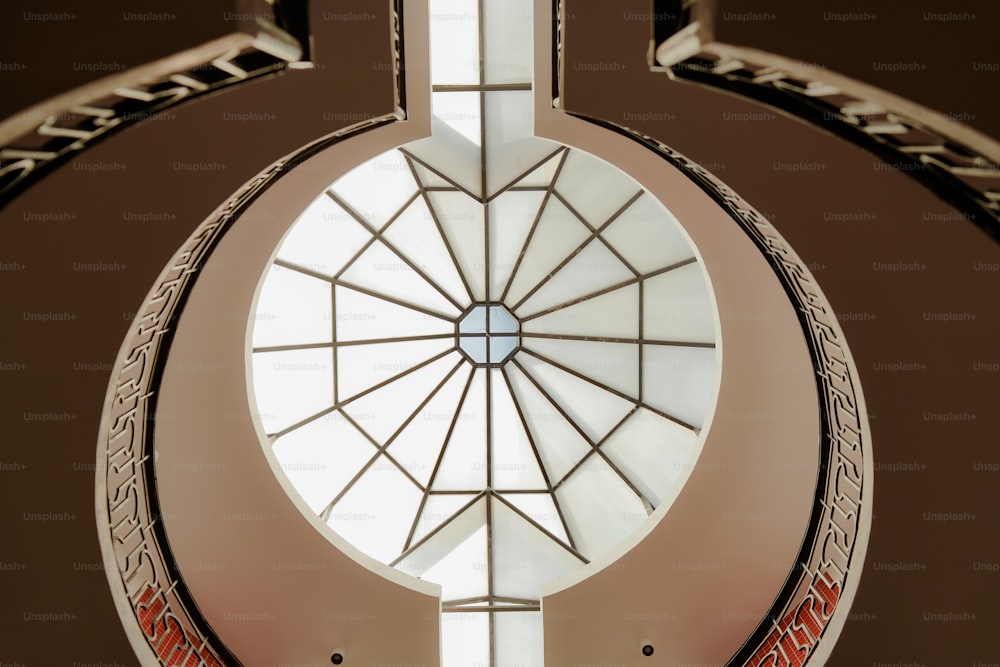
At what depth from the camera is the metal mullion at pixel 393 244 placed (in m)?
11.2

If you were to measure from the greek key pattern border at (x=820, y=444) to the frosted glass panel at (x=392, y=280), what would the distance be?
6074mm

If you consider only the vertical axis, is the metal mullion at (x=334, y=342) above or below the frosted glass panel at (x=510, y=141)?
below

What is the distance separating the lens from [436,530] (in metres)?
12.7

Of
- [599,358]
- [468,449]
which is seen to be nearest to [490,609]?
[468,449]

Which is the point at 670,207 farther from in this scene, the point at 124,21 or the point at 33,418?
the point at 33,418

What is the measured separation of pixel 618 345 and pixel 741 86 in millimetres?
7886

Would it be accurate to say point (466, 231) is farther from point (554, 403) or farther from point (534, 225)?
point (554, 403)

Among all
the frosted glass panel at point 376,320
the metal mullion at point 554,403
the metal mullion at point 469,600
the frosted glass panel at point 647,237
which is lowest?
the metal mullion at point 469,600

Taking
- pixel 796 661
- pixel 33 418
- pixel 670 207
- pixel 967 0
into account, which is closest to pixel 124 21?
pixel 33 418

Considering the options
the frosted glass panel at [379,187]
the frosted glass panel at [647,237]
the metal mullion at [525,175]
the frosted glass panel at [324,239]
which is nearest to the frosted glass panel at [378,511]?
the frosted glass panel at [324,239]

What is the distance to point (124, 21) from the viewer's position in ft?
13.7

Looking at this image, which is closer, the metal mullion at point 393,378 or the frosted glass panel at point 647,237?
the frosted glass panel at point 647,237

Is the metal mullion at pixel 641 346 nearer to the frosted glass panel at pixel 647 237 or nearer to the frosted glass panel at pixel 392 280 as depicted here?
the frosted glass panel at pixel 647 237

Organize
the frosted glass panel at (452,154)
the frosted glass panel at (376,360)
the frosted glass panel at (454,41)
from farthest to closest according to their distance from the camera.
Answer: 1. the frosted glass panel at (376,360)
2. the frosted glass panel at (452,154)
3. the frosted glass panel at (454,41)
